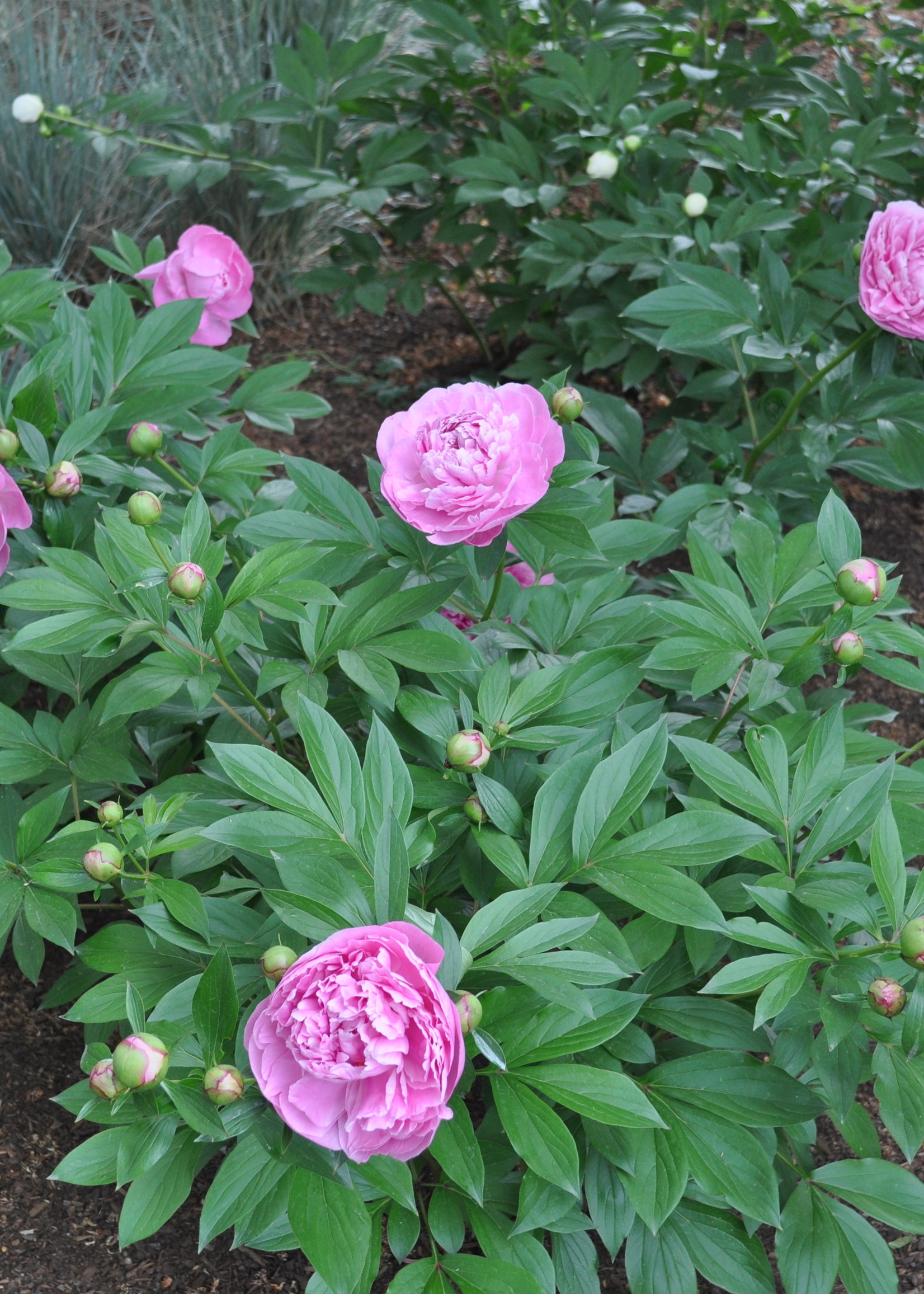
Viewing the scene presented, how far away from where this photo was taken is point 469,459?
37.1 inches

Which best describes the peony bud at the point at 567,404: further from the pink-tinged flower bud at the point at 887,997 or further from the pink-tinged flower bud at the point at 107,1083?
the pink-tinged flower bud at the point at 107,1083

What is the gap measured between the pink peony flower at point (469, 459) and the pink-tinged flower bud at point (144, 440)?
37 centimetres

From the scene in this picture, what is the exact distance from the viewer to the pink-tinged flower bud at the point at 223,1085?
74cm

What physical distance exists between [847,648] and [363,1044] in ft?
1.83

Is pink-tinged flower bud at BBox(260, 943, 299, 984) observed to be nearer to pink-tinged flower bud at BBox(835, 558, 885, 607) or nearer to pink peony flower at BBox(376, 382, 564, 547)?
pink peony flower at BBox(376, 382, 564, 547)

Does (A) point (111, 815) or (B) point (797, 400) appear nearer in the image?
(A) point (111, 815)

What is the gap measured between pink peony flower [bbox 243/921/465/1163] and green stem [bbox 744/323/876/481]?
1.03m

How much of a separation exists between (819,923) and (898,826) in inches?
6.9

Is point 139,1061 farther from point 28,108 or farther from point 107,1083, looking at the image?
point 28,108

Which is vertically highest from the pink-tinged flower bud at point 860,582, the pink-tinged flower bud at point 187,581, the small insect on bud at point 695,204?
the pink-tinged flower bud at point 187,581

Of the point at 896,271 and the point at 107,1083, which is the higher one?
the point at 896,271

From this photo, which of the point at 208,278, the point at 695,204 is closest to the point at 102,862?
the point at 208,278

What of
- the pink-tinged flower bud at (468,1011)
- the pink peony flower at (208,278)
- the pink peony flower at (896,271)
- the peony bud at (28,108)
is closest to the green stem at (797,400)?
the pink peony flower at (896,271)

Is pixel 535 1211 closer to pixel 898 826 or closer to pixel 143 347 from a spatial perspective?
pixel 898 826
